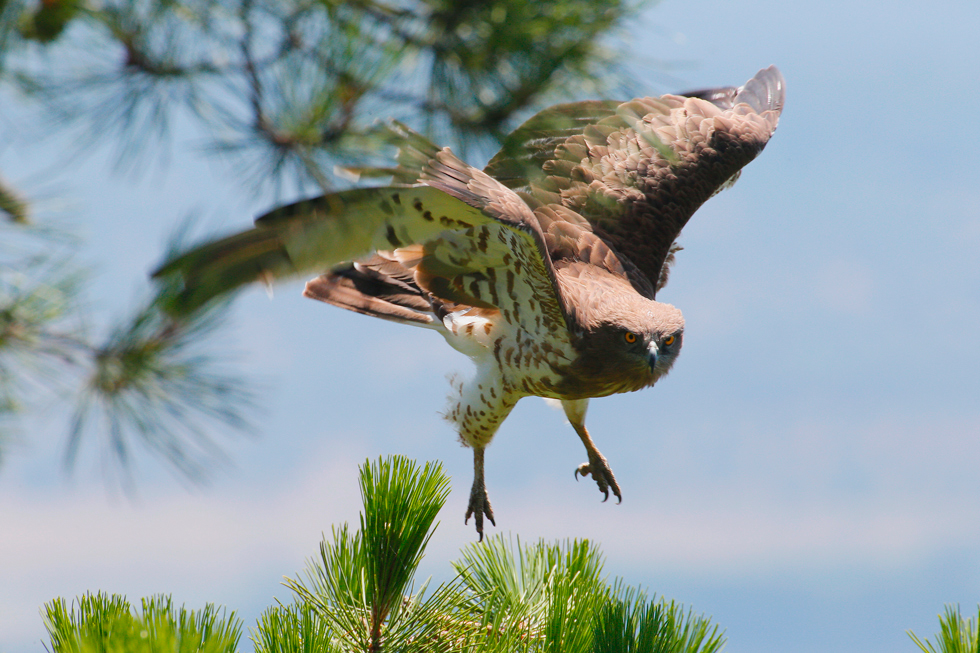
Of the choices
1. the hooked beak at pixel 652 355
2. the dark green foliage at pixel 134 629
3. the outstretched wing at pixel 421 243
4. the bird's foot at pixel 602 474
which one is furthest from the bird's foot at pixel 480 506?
the dark green foliage at pixel 134 629

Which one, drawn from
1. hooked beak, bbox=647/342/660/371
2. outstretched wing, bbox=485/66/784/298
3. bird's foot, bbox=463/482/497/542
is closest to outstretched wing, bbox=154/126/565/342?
hooked beak, bbox=647/342/660/371

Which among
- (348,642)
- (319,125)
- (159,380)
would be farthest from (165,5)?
(348,642)

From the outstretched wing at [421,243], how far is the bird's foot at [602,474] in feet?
5.04

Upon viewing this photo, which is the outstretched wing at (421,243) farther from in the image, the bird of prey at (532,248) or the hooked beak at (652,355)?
the hooked beak at (652,355)

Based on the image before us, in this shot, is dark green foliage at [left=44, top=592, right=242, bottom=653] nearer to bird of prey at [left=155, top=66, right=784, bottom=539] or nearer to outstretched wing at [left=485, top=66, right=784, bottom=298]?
bird of prey at [left=155, top=66, right=784, bottom=539]

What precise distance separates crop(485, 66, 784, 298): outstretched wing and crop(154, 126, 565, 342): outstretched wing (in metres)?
0.70

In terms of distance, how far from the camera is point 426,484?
3102mm

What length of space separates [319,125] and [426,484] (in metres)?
1.43

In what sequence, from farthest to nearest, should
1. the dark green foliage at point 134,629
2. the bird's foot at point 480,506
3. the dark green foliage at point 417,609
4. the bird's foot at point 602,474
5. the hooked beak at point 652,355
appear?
the bird's foot at point 602,474 < the bird's foot at point 480,506 < the hooked beak at point 652,355 < the dark green foliage at point 417,609 < the dark green foliage at point 134,629

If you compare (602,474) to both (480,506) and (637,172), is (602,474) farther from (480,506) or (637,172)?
(637,172)

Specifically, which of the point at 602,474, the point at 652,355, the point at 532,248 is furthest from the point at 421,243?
the point at 602,474

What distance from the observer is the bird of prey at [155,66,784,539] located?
10.5ft

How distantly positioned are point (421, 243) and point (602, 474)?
2204 millimetres

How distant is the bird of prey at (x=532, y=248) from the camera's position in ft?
10.5
